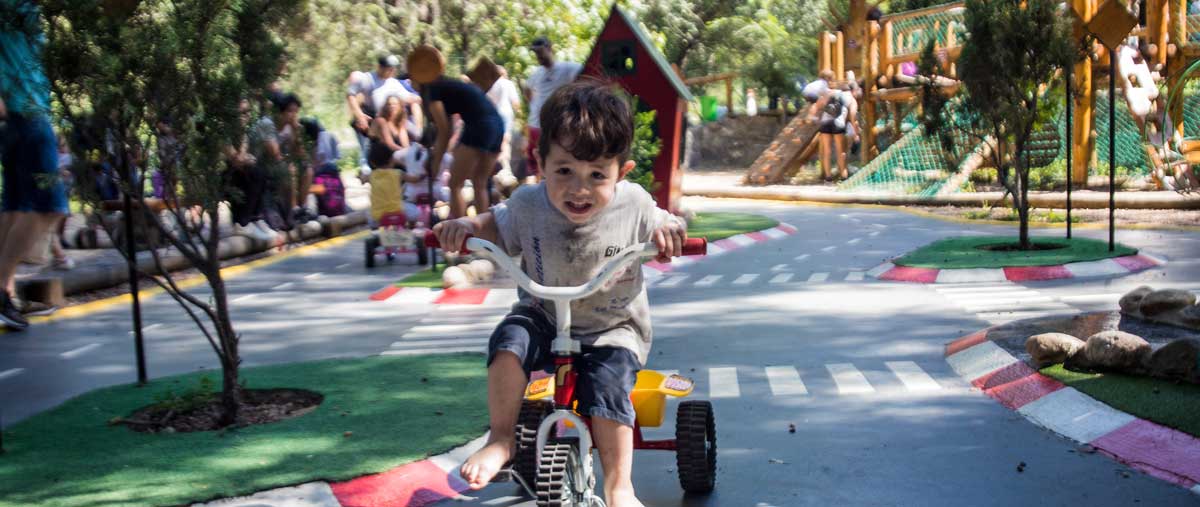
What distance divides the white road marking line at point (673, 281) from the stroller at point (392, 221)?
7.68 ft

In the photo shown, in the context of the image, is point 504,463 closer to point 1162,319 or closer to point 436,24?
point 1162,319

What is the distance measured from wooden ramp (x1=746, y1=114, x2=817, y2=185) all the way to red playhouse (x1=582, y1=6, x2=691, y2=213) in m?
9.84

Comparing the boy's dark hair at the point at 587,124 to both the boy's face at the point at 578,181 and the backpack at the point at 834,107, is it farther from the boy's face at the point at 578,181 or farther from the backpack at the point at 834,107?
the backpack at the point at 834,107

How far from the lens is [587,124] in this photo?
12.8ft

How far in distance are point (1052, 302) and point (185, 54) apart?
20.7 ft

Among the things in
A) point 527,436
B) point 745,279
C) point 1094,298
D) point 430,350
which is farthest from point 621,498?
point 745,279

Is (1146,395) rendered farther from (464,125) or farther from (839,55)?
(839,55)

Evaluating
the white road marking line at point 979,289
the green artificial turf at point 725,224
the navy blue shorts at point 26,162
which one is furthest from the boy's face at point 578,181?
the green artificial turf at point 725,224

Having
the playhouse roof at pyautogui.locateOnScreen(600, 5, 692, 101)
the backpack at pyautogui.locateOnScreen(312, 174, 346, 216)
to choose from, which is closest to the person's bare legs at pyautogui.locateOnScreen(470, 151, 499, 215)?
the playhouse roof at pyautogui.locateOnScreen(600, 5, 692, 101)

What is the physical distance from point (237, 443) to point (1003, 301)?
604 centimetres

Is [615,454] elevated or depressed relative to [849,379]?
elevated

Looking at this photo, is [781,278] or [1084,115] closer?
[781,278]

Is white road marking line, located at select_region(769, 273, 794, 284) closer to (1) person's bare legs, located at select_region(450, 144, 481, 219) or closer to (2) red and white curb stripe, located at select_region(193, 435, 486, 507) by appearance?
(1) person's bare legs, located at select_region(450, 144, 481, 219)

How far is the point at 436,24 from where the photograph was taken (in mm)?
26312
